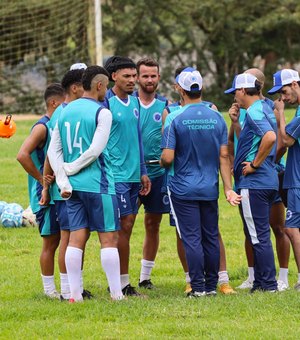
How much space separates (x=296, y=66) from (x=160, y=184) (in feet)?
88.4

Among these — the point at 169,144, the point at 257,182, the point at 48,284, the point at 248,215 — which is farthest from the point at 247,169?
the point at 48,284

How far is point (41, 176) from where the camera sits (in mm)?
9375

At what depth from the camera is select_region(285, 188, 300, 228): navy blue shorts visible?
31.6 ft

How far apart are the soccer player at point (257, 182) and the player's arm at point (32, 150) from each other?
6.06 ft

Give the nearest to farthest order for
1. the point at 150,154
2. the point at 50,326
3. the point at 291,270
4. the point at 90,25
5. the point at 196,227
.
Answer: the point at 50,326, the point at 196,227, the point at 150,154, the point at 291,270, the point at 90,25

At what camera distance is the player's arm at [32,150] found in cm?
932

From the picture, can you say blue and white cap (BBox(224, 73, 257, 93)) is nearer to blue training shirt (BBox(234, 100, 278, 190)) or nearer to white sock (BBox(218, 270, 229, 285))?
blue training shirt (BBox(234, 100, 278, 190))

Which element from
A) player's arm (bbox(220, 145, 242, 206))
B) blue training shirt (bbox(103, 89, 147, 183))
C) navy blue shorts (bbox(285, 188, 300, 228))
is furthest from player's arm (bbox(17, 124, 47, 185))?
navy blue shorts (bbox(285, 188, 300, 228))

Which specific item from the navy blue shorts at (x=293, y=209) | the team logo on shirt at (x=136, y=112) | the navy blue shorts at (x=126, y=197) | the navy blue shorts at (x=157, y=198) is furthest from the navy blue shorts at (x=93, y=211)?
the navy blue shorts at (x=293, y=209)

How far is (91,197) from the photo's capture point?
8.76m

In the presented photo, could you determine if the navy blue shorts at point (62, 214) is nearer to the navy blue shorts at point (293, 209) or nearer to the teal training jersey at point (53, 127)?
the teal training jersey at point (53, 127)

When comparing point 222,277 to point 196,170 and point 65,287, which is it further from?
point 65,287

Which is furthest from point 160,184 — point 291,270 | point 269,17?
point 269,17

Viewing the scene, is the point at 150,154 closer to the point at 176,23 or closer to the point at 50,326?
the point at 50,326
